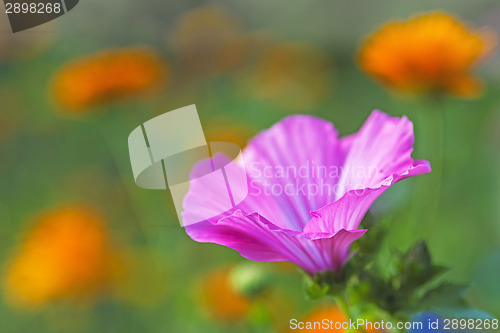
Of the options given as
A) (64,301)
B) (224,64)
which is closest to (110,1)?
(224,64)

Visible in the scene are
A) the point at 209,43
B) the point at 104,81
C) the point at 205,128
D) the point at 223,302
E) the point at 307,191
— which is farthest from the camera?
the point at 209,43

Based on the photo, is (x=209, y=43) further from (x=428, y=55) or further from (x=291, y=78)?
(x=428, y=55)

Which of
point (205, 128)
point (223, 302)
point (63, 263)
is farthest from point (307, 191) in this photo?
point (205, 128)

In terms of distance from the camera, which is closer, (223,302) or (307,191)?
(307,191)

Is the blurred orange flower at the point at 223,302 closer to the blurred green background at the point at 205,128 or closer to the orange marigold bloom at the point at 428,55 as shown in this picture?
the blurred green background at the point at 205,128

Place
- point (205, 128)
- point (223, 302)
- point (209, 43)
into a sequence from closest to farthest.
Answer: point (223, 302)
point (205, 128)
point (209, 43)

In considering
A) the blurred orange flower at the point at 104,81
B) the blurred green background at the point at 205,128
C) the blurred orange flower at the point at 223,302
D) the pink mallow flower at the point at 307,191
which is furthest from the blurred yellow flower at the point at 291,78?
the pink mallow flower at the point at 307,191

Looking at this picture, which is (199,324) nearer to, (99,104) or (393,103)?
(99,104)
